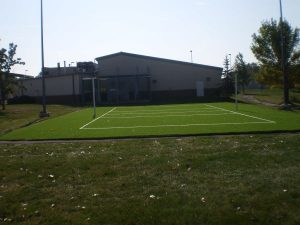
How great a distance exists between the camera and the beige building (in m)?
56.7

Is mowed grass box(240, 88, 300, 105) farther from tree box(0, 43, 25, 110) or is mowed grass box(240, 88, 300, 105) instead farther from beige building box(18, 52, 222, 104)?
tree box(0, 43, 25, 110)

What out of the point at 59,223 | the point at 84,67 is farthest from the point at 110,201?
the point at 84,67

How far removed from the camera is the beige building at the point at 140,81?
2233 inches

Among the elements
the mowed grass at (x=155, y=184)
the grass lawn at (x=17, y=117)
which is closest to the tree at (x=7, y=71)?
the grass lawn at (x=17, y=117)

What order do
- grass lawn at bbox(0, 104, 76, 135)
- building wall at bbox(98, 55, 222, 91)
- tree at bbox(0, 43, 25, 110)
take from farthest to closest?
building wall at bbox(98, 55, 222, 91) < tree at bbox(0, 43, 25, 110) < grass lawn at bbox(0, 104, 76, 135)

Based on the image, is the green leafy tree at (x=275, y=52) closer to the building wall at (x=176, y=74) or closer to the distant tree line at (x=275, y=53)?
the distant tree line at (x=275, y=53)

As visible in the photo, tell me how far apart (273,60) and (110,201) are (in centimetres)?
3852

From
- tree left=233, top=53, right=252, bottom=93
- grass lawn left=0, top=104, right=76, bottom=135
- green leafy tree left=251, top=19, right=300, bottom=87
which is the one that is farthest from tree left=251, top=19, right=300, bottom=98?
tree left=233, top=53, right=252, bottom=93

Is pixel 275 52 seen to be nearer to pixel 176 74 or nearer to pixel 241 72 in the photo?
pixel 176 74

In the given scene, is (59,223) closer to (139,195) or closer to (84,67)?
(139,195)

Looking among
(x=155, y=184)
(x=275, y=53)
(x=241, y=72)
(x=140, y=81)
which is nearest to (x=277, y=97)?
(x=275, y=53)

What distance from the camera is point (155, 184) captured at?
848cm

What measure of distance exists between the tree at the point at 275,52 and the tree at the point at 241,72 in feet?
93.1

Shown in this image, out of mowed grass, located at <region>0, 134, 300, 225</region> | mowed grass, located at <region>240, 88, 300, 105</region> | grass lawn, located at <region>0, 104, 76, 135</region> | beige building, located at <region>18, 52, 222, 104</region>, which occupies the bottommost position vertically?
mowed grass, located at <region>0, 134, 300, 225</region>
